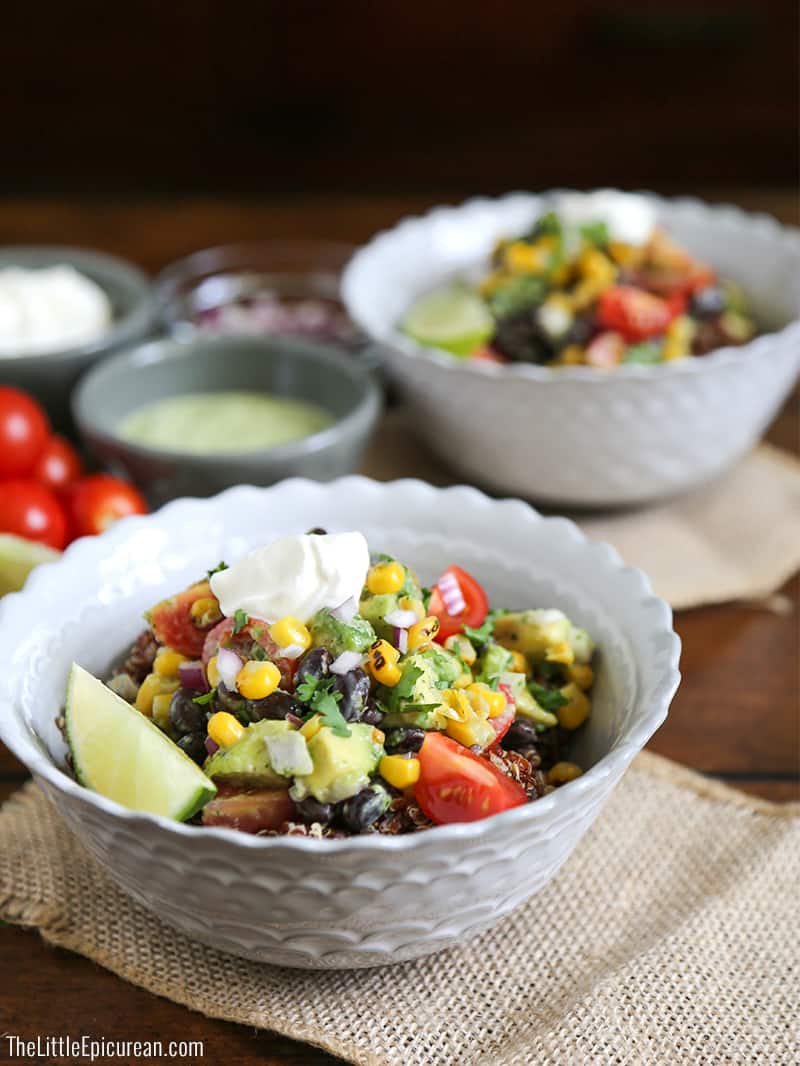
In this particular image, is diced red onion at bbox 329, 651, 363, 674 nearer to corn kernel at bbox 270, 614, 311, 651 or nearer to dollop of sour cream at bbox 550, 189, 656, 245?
corn kernel at bbox 270, 614, 311, 651

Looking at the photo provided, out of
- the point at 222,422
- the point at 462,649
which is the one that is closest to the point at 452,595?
the point at 462,649

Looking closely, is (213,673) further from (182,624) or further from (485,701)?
(485,701)

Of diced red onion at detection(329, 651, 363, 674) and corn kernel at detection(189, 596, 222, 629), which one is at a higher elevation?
diced red onion at detection(329, 651, 363, 674)

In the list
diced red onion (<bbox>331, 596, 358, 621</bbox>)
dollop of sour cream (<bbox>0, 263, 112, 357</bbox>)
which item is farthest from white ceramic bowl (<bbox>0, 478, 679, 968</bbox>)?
dollop of sour cream (<bbox>0, 263, 112, 357</bbox>)

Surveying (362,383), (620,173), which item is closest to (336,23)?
(620,173)

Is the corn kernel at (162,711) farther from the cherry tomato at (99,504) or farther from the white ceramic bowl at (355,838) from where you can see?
the cherry tomato at (99,504)

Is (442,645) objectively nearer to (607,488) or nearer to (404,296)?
(607,488)
